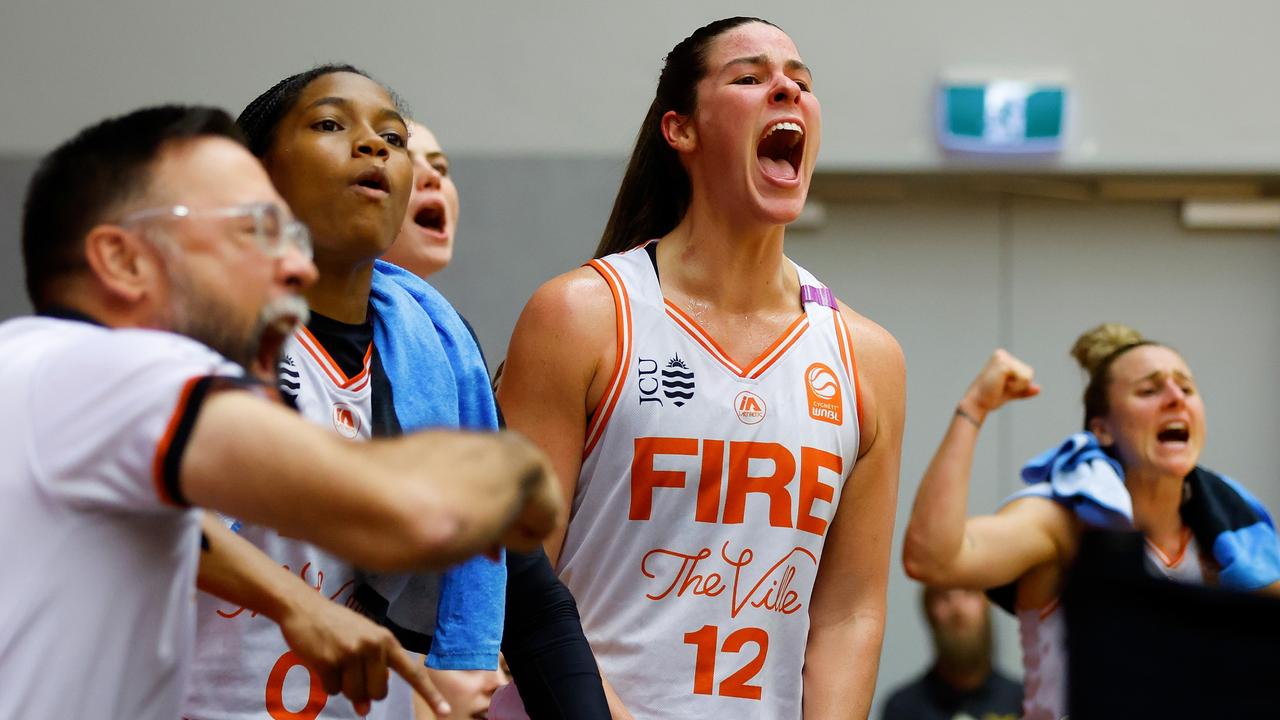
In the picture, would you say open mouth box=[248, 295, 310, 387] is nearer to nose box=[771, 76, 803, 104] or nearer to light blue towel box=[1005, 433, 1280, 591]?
nose box=[771, 76, 803, 104]

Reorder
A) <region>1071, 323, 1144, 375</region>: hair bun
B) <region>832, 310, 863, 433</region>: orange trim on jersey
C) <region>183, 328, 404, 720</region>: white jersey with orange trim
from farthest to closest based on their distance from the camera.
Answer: <region>1071, 323, 1144, 375</region>: hair bun
<region>832, 310, 863, 433</region>: orange trim on jersey
<region>183, 328, 404, 720</region>: white jersey with orange trim

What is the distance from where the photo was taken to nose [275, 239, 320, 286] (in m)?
1.83

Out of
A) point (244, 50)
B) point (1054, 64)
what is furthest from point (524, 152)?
point (1054, 64)

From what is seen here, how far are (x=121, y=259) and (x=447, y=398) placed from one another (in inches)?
38.5

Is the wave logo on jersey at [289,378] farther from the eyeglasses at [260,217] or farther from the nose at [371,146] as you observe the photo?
the eyeglasses at [260,217]

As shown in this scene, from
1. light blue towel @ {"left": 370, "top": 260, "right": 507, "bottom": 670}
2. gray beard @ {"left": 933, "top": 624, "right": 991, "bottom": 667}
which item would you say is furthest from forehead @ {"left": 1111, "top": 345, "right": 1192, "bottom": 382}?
light blue towel @ {"left": 370, "top": 260, "right": 507, "bottom": 670}

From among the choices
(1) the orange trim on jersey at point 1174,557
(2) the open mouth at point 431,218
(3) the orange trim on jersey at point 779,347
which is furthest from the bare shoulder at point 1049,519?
(2) the open mouth at point 431,218

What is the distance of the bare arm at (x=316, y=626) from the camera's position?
2.04 m

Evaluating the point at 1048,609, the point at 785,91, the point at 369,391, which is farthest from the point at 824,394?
the point at 1048,609

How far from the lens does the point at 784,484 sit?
3.03 m

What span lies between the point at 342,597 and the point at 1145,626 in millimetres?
1414

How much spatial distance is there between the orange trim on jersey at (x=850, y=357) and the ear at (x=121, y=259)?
169 centimetres

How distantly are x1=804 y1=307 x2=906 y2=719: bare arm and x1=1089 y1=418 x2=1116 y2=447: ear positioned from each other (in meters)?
1.32

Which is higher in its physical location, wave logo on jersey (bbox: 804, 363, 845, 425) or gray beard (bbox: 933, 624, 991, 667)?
wave logo on jersey (bbox: 804, 363, 845, 425)
